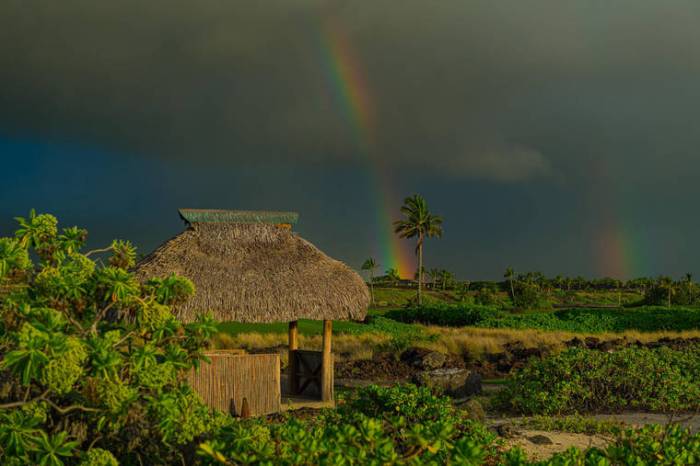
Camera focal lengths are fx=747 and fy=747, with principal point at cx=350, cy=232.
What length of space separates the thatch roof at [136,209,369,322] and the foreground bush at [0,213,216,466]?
827 centimetres

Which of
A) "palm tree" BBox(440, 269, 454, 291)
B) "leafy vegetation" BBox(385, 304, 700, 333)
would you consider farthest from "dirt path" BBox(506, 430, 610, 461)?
"palm tree" BBox(440, 269, 454, 291)

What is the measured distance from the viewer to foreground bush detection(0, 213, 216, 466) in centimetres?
484

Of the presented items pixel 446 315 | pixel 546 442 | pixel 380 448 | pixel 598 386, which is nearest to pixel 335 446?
pixel 380 448

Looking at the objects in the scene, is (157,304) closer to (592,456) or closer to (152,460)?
(152,460)

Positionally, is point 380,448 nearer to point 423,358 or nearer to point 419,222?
point 423,358

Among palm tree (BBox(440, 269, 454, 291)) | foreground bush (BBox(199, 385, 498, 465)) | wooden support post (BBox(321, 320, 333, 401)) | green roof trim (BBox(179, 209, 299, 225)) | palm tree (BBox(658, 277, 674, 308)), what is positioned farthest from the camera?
palm tree (BBox(440, 269, 454, 291))

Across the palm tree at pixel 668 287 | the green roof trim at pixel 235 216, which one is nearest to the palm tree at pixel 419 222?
the palm tree at pixel 668 287

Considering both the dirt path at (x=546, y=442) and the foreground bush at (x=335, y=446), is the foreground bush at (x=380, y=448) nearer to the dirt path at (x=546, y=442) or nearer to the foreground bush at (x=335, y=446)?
the foreground bush at (x=335, y=446)

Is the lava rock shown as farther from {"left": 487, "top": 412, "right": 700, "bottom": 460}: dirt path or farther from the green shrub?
the green shrub

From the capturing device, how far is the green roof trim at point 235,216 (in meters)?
15.9

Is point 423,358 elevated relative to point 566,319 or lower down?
lower down

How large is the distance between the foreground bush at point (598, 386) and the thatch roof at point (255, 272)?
3673 mm

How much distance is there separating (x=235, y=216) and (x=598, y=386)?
8.31m

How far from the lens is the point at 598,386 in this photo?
15.0 meters
